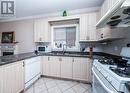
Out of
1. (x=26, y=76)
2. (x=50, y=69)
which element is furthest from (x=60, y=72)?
(x=26, y=76)

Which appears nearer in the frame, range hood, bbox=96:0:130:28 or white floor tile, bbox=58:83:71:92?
range hood, bbox=96:0:130:28

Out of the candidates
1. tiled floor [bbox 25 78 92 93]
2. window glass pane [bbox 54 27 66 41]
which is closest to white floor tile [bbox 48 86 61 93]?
tiled floor [bbox 25 78 92 93]

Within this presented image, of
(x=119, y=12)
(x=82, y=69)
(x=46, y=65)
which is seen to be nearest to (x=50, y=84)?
(x=46, y=65)

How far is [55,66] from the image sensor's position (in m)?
3.41

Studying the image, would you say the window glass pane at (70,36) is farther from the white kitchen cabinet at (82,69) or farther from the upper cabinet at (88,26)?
the white kitchen cabinet at (82,69)

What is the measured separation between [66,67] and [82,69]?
50 centimetres

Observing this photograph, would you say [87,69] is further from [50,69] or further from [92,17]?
[92,17]

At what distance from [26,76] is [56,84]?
0.88 meters

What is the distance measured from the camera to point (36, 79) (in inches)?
127

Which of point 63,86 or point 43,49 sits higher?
point 43,49

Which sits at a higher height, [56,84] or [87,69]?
[87,69]

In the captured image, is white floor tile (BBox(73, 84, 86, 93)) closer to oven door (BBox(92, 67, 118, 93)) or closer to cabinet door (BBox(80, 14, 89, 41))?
oven door (BBox(92, 67, 118, 93))

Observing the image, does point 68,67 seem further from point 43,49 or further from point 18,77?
point 18,77

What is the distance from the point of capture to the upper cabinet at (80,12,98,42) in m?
3.29
